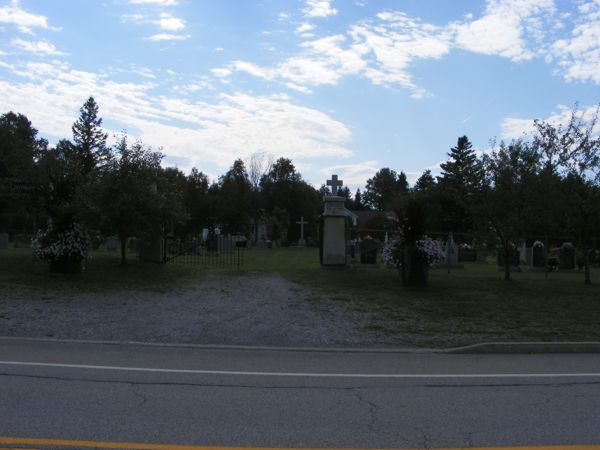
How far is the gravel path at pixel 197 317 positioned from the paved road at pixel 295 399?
4.67 ft

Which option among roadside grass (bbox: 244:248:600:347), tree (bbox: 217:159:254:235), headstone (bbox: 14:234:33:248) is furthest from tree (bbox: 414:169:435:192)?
roadside grass (bbox: 244:248:600:347)

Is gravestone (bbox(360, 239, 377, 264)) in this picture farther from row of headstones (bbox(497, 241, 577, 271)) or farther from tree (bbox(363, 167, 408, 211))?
tree (bbox(363, 167, 408, 211))

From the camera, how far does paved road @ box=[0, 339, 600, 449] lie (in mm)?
5254

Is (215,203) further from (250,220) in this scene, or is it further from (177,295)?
(177,295)

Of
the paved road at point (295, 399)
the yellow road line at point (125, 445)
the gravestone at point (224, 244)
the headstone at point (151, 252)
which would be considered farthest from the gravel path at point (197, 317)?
the gravestone at point (224, 244)

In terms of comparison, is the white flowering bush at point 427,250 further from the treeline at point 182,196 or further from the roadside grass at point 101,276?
the roadside grass at point 101,276

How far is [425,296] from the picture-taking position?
1650 centimetres

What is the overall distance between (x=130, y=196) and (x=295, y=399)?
12.8 meters

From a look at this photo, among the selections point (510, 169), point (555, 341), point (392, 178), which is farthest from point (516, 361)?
point (392, 178)

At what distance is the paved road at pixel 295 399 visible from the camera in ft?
17.2

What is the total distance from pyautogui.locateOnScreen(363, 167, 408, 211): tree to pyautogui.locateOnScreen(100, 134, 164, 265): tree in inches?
4190

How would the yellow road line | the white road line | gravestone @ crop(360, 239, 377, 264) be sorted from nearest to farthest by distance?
the yellow road line → the white road line → gravestone @ crop(360, 239, 377, 264)

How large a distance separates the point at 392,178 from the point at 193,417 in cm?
13039

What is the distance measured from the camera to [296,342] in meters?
11.3
